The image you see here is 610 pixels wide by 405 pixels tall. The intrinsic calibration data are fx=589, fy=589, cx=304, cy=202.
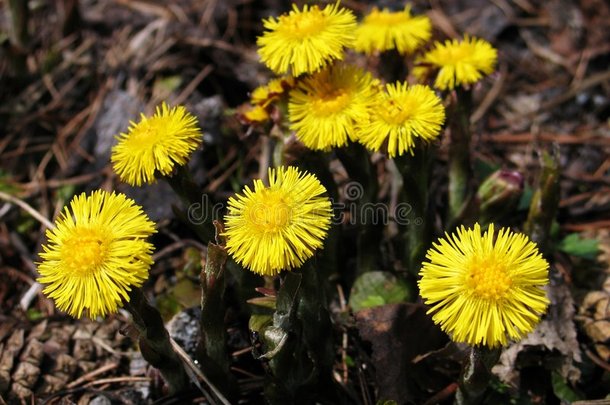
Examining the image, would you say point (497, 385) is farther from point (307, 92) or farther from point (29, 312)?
point (29, 312)

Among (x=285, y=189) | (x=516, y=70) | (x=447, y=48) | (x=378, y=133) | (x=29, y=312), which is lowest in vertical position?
(x=29, y=312)

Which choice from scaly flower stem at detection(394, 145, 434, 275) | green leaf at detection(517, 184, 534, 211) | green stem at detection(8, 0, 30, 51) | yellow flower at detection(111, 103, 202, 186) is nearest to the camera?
yellow flower at detection(111, 103, 202, 186)

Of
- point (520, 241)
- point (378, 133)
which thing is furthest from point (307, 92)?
point (520, 241)

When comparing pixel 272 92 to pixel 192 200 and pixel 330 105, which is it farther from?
pixel 192 200

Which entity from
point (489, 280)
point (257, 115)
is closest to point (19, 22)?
point (257, 115)

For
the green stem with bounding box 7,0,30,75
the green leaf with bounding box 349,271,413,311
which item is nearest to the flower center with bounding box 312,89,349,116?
the green leaf with bounding box 349,271,413,311

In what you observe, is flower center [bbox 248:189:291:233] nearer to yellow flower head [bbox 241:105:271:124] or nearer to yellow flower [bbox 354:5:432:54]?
yellow flower head [bbox 241:105:271:124]
